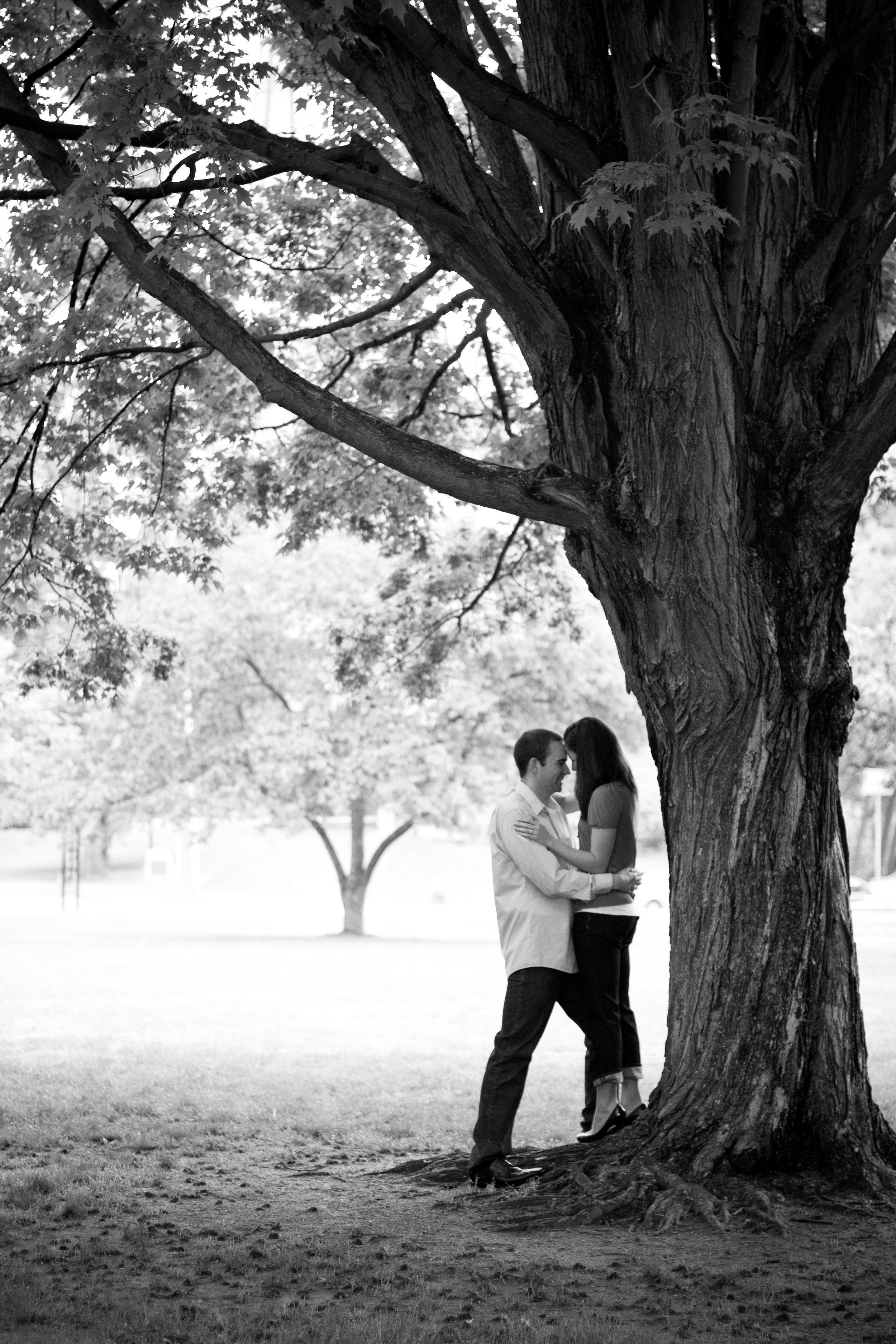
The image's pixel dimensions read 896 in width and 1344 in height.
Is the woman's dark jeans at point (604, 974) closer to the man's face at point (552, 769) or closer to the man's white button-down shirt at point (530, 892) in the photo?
the man's white button-down shirt at point (530, 892)

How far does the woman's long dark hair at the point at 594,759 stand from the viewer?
6801 millimetres

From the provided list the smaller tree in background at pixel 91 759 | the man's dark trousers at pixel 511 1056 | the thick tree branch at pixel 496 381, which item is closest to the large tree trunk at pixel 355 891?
the smaller tree in background at pixel 91 759

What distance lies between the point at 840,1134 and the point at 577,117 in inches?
199

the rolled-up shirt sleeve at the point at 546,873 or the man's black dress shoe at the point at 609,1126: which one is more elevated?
Result: the rolled-up shirt sleeve at the point at 546,873

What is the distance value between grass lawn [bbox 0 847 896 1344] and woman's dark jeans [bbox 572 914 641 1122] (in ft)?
3.26

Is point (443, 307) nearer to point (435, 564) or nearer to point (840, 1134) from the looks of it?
point (435, 564)

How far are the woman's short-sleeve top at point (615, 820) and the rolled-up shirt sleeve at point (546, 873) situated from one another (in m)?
0.26

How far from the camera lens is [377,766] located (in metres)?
28.5

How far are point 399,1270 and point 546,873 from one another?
79.6 inches

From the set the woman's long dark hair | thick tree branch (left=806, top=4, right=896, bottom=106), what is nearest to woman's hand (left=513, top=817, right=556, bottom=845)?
the woman's long dark hair

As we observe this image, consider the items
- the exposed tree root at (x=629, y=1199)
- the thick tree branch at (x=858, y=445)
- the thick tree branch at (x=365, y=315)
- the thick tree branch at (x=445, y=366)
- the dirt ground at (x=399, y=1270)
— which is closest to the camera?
the dirt ground at (x=399, y=1270)

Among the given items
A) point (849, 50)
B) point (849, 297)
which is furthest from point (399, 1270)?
point (849, 50)

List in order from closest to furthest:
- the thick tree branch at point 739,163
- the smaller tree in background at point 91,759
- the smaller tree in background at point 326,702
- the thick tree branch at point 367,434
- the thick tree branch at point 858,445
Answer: the thick tree branch at point 739,163
the thick tree branch at point 858,445
the thick tree branch at point 367,434
the smaller tree in background at point 326,702
the smaller tree in background at point 91,759

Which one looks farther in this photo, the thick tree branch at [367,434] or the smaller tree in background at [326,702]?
the smaller tree in background at [326,702]
